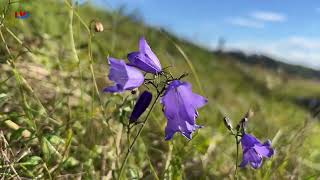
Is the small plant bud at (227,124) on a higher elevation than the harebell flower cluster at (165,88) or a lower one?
lower

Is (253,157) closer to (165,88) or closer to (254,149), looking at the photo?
(254,149)

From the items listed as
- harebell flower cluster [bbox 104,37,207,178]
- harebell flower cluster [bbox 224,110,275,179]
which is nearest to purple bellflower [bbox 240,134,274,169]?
harebell flower cluster [bbox 224,110,275,179]

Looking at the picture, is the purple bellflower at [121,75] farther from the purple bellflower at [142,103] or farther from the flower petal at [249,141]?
the flower petal at [249,141]

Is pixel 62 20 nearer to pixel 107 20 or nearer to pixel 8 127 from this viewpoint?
pixel 8 127

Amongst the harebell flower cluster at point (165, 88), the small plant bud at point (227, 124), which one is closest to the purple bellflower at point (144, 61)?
the harebell flower cluster at point (165, 88)

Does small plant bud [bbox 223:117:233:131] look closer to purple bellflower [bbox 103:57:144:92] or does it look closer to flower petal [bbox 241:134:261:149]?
flower petal [bbox 241:134:261:149]

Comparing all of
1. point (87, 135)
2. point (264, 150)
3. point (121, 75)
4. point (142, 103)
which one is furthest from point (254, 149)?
point (87, 135)
